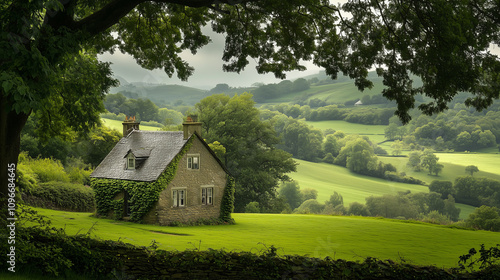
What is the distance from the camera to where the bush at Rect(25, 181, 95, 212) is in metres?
33.2

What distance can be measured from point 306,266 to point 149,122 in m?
103

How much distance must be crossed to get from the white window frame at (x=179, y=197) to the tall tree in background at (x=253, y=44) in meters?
9.84

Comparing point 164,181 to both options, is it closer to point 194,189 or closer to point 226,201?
point 194,189

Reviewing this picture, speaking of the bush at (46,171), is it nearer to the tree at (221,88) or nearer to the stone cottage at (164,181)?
the stone cottage at (164,181)

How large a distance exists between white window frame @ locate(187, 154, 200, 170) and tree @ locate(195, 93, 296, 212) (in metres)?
29.3

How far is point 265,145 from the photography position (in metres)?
67.6

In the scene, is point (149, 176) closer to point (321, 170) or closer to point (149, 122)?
point (149, 122)

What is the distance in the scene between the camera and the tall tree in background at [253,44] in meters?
11.7

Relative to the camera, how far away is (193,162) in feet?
106

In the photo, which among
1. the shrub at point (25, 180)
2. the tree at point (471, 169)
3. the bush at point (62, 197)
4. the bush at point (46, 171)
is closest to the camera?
the shrub at point (25, 180)

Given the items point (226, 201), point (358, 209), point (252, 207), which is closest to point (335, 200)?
point (358, 209)

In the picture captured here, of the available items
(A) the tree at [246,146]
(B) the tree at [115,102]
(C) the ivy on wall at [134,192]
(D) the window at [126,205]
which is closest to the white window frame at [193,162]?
(C) the ivy on wall at [134,192]

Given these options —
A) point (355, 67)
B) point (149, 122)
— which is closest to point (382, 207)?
point (149, 122)

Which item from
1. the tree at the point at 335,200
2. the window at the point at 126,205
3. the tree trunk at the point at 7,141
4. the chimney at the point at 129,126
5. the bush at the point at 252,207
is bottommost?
the tree at the point at 335,200
